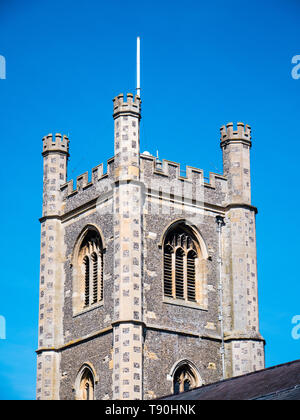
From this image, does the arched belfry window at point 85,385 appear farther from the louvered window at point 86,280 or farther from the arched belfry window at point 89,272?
the louvered window at point 86,280

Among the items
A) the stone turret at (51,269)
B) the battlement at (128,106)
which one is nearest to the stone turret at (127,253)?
the battlement at (128,106)

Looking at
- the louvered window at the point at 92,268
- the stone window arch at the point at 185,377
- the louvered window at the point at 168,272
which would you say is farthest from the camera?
the louvered window at the point at 92,268

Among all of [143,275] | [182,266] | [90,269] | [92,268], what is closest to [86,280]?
[90,269]

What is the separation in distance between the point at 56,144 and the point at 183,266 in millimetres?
8121

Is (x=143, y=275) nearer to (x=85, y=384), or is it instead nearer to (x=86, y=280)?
(x=86, y=280)

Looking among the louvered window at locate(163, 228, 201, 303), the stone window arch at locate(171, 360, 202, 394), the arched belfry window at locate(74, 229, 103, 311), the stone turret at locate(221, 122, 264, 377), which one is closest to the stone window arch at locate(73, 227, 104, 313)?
the arched belfry window at locate(74, 229, 103, 311)

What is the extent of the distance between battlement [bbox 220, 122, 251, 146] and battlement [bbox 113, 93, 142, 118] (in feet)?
15.1

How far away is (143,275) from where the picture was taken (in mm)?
46875

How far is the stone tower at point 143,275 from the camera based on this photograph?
46.2m

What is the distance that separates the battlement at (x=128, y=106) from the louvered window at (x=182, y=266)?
4.96 metres
